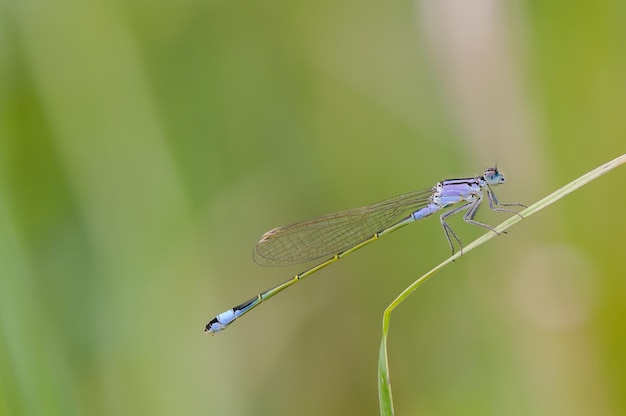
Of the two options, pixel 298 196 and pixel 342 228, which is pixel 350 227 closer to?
pixel 342 228

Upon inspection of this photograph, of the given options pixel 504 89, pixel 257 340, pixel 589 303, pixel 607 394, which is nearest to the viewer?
pixel 607 394

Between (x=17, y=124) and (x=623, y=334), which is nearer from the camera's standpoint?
(x=623, y=334)

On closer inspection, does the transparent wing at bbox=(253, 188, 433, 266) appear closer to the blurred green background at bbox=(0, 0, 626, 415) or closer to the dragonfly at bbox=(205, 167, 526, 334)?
the dragonfly at bbox=(205, 167, 526, 334)

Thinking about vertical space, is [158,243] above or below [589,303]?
above

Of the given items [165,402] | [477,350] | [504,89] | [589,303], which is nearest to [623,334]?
[589,303]

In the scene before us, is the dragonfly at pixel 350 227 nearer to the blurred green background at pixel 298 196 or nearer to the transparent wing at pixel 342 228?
the transparent wing at pixel 342 228

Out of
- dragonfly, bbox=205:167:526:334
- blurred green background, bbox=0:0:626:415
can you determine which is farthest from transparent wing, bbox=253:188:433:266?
blurred green background, bbox=0:0:626:415

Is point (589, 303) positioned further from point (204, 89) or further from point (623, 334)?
point (204, 89)
